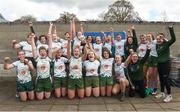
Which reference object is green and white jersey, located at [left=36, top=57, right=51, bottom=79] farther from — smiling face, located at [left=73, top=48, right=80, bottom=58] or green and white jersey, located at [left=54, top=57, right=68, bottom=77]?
smiling face, located at [left=73, top=48, right=80, bottom=58]

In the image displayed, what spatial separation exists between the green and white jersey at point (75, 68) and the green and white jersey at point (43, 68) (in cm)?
57

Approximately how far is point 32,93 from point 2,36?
18.7 feet

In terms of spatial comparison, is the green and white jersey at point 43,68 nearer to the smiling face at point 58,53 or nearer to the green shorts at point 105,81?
the smiling face at point 58,53

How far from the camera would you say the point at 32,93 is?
9.70m

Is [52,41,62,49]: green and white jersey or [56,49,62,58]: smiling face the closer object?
[56,49,62,58]: smiling face

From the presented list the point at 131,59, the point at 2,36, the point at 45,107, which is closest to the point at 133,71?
the point at 131,59

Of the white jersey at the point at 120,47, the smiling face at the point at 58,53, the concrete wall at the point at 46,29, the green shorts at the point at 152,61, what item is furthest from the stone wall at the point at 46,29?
the green shorts at the point at 152,61

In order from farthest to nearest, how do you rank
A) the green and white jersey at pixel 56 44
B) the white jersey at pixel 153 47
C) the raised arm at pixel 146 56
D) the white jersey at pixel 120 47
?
the white jersey at pixel 120 47 → the green and white jersey at pixel 56 44 → the white jersey at pixel 153 47 → the raised arm at pixel 146 56

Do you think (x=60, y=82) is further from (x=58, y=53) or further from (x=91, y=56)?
(x=91, y=56)

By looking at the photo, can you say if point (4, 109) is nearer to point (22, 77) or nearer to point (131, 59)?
point (22, 77)

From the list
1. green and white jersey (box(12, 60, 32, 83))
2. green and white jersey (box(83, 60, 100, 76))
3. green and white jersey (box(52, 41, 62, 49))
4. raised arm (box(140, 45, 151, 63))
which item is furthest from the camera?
green and white jersey (box(52, 41, 62, 49))

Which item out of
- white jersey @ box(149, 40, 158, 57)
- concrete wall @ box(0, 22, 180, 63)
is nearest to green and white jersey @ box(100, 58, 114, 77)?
white jersey @ box(149, 40, 158, 57)

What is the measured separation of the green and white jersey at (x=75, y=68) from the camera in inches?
383

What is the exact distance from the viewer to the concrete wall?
575 inches
